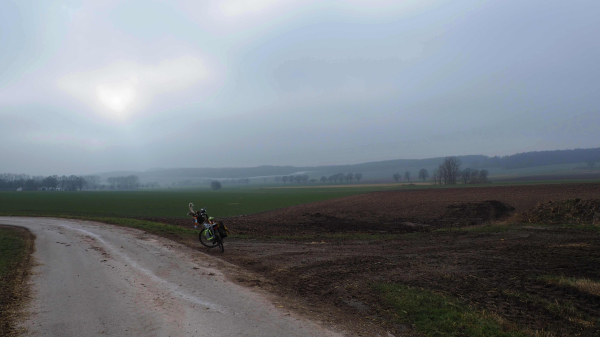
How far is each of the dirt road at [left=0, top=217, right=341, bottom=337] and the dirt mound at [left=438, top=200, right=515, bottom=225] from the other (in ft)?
67.4

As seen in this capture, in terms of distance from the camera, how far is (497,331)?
5121mm

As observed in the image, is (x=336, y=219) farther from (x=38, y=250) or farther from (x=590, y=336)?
(x=590, y=336)

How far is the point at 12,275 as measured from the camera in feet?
29.0

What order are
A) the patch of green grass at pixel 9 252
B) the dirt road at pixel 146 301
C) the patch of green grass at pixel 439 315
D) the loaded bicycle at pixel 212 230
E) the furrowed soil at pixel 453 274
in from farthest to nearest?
the loaded bicycle at pixel 212 230
the patch of green grass at pixel 9 252
the furrowed soil at pixel 453 274
the dirt road at pixel 146 301
the patch of green grass at pixel 439 315

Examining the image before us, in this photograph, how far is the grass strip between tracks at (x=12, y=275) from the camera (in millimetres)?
5711

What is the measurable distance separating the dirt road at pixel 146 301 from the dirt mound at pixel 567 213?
62.9ft

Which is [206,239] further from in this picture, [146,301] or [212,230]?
[146,301]

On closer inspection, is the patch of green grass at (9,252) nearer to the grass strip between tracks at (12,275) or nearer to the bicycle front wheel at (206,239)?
the grass strip between tracks at (12,275)

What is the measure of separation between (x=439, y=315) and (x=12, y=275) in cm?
1001

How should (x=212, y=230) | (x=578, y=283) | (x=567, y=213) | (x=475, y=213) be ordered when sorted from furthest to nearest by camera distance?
1. (x=475, y=213)
2. (x=567, y=213)
3. (x=212, y=230)
4. (x=578, y=283)

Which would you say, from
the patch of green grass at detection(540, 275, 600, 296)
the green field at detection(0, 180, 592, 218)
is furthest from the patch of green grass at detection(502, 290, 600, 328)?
the green field at detection(0, 180, 592, 218)

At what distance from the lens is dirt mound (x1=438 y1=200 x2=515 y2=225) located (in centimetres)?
2553

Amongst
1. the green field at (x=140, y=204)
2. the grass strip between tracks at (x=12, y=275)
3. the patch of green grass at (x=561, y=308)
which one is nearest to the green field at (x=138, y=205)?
the green field at (x=140, y=204)

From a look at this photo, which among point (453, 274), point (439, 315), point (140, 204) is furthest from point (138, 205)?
point (439, 315)
